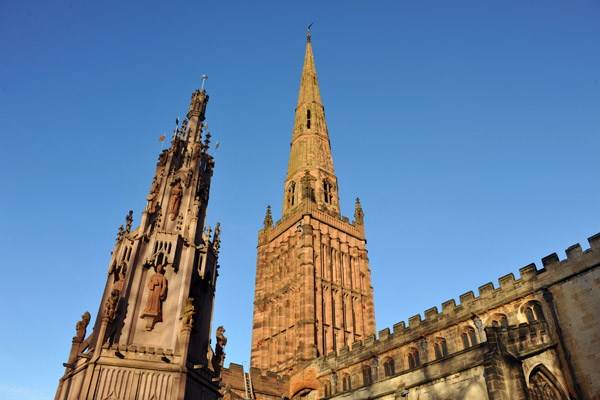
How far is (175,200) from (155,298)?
11.2 ft

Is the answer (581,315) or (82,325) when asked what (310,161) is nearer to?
(581,315)

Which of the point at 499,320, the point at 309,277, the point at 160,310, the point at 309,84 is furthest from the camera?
the point at 309,84

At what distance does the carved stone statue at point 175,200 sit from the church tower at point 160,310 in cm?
3

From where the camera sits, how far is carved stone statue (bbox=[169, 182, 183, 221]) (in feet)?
47.3

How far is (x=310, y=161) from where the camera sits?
5741 cm

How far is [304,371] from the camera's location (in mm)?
37031

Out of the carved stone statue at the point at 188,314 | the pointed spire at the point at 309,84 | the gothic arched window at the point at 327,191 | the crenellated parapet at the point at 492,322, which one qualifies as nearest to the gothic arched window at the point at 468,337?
the crenellated parapet at the point at 492,322

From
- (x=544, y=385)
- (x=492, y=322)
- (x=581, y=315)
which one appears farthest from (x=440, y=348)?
(x=581, y=315)

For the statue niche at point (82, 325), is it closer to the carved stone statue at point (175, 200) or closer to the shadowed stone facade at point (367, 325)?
the carved stone statue at point (175, 200)

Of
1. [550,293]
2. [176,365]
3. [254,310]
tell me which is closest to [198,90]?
[176,365]

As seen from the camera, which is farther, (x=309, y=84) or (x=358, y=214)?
(x=309, y=84)

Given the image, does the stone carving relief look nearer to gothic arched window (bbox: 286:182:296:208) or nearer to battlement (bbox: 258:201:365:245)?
battlement (bbox: 258:201:365:245)

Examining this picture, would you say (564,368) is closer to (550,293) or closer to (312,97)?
(550,293)

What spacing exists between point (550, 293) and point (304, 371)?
20137mm
